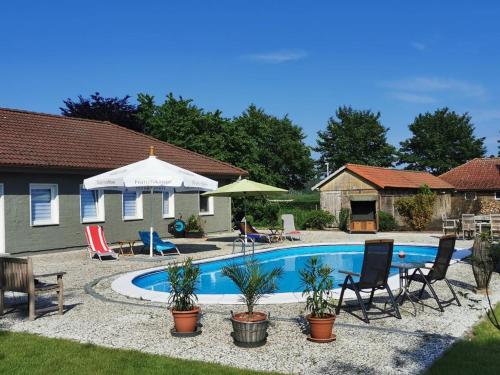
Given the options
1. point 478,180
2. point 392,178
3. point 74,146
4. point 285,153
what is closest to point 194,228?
point 74,146

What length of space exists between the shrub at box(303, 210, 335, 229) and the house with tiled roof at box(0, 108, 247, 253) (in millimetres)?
6543

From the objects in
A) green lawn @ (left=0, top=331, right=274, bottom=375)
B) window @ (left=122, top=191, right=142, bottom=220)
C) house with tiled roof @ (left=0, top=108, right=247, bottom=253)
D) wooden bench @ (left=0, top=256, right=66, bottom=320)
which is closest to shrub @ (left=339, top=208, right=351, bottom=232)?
house with tiled roof @ (left=0, top=108, right=247, bottom=253)

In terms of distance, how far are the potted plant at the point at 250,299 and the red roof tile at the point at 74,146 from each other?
12.5 metres

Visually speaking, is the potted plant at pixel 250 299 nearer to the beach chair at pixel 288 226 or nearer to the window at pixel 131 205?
the beach chair at pixel 288 226

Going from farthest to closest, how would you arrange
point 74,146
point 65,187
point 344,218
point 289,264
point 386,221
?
point 344,218
point 386,221
point 74,146
point 65,187
point 289,264

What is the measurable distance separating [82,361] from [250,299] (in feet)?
6.93

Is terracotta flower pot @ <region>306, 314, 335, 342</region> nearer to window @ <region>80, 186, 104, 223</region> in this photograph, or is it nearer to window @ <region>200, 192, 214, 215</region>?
window @ <region>80, 186, 104, 223</region>

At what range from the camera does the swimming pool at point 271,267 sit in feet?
33.5

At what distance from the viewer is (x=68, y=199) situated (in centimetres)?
1958

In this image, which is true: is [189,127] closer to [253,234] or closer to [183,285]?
[253,234]

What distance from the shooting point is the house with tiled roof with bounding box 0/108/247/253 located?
1783 centimetres

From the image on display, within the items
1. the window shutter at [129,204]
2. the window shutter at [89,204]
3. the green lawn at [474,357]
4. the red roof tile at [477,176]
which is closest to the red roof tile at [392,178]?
the red roof tile at [477,176]

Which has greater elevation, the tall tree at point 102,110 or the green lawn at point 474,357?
the tall tree at point 102,110

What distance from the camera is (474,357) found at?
20.1 ft
